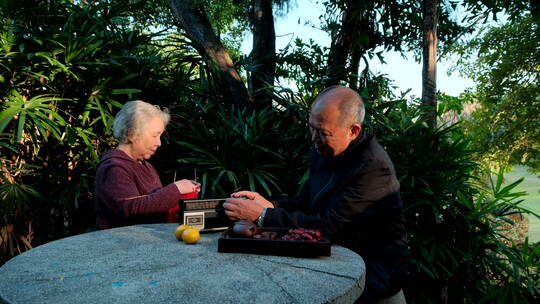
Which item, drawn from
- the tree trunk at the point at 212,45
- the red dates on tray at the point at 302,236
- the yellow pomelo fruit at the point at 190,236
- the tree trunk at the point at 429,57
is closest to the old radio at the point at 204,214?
the yellow pomelo fruit at the point at 190,236

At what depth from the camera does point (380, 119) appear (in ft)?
12.9

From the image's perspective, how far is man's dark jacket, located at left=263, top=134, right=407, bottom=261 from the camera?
1684 millimetres

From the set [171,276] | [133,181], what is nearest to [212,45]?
[133,181]

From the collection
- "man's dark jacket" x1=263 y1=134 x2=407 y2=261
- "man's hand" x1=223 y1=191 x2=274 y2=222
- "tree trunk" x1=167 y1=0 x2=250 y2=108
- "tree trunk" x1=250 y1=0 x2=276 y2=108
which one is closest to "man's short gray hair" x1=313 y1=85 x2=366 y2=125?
"man's dark jacket" x1=263 y1=134 x2=407 y2=261

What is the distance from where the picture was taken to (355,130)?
6.13 ft

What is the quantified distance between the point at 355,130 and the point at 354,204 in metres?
0.38

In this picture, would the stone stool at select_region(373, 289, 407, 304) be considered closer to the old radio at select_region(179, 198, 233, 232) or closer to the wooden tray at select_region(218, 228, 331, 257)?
the wooden tray at select_region(218, 228, 331, 257)

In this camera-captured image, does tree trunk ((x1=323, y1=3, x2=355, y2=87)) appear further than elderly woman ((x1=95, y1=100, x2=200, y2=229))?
Yes

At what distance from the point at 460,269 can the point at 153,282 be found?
119 inches

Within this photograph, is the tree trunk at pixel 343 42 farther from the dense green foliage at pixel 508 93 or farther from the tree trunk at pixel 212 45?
the dense green foliage at pixel 508 93

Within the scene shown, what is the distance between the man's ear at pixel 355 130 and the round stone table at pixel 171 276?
55 cm

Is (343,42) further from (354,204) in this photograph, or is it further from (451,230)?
(354,204)

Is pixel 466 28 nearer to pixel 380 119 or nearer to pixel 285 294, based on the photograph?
pixel 380 119

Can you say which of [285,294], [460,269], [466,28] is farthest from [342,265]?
[466,28]
